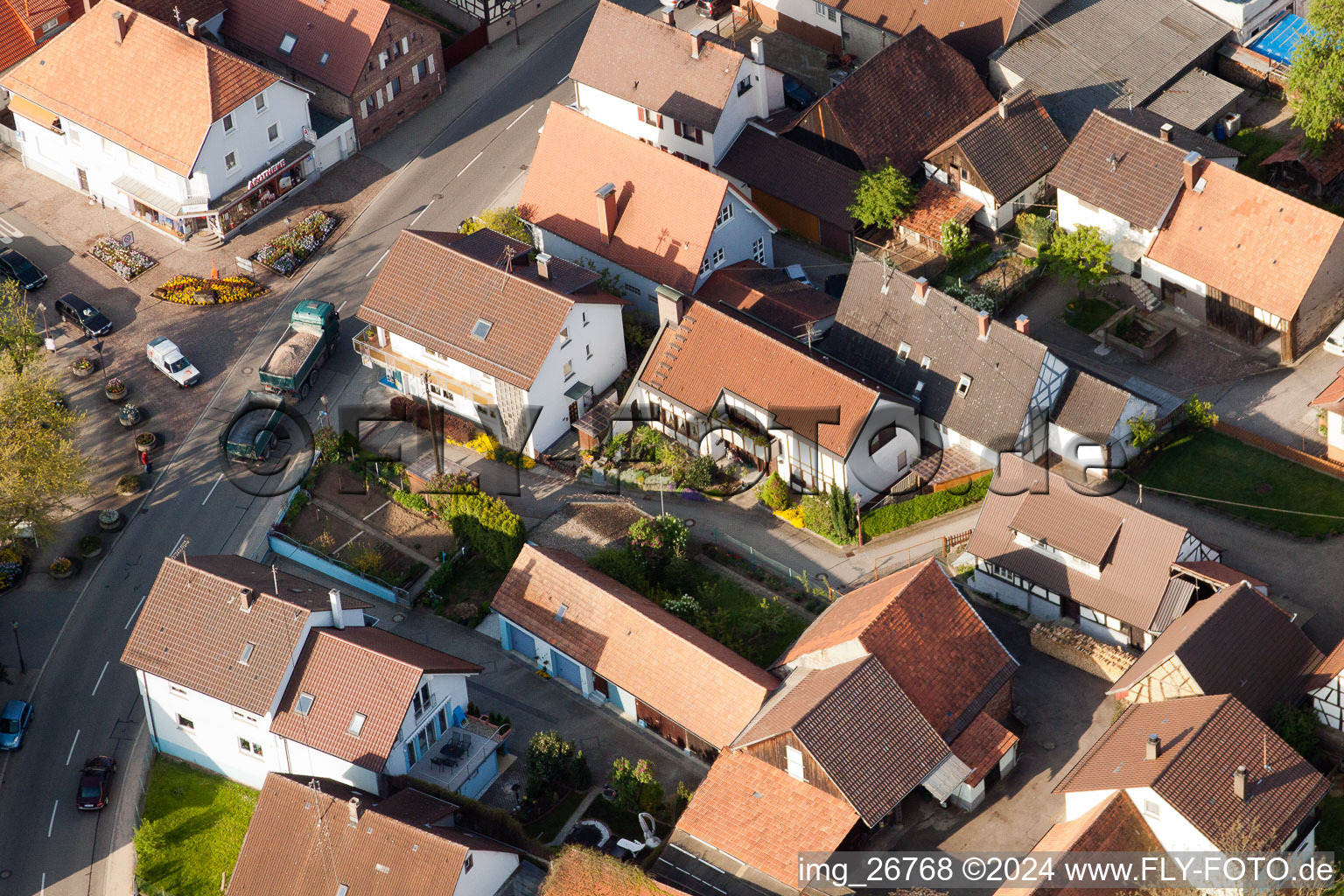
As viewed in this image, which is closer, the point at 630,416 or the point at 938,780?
the point at 938,780

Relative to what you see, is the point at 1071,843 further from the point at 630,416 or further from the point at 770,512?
the point at 630,416

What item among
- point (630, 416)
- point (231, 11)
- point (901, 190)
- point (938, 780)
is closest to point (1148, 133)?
point (901, 190)

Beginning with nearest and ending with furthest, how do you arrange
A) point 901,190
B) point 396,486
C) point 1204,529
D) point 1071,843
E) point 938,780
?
point 1071,843
point 938,780
point 1204,529
point 396,486
point 901,190

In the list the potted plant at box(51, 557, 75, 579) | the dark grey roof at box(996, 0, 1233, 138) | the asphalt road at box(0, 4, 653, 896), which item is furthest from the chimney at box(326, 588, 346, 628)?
the dark grey roof at box(996, 0, 1233, 138)

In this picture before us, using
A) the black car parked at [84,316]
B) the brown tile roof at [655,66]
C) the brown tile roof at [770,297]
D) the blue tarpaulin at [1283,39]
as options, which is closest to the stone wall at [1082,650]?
the brown tile roof at [770,297]

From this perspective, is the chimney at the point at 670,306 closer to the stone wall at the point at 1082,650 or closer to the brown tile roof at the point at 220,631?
the brown tile roof at the point at 220,631

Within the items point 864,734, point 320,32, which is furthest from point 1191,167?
point 320,32

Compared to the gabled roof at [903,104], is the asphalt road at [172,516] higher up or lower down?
lower down
